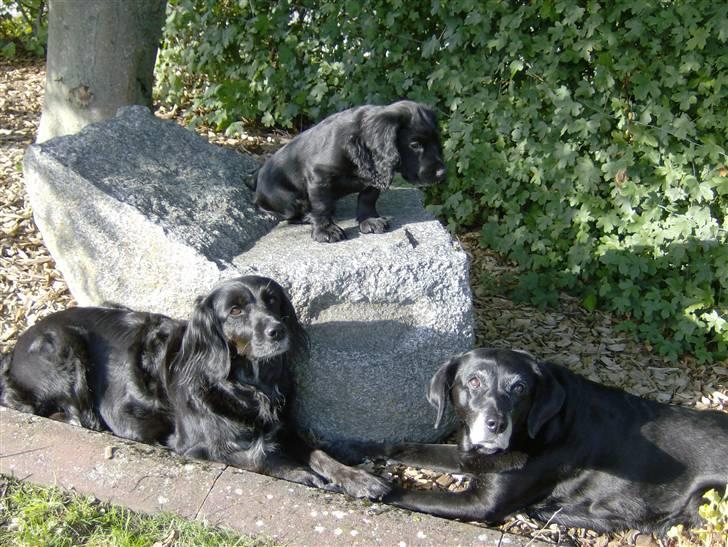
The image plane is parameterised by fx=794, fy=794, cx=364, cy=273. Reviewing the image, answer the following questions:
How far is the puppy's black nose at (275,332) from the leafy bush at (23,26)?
23.5 ft

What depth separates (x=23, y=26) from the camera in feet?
32.7

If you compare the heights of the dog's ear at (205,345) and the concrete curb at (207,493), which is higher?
the dog's ear at (205,345)

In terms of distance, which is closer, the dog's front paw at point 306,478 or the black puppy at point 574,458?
the black puppy at point 574,458

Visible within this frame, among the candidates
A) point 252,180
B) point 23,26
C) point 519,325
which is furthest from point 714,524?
point 23,26

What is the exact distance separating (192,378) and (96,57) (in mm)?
3323

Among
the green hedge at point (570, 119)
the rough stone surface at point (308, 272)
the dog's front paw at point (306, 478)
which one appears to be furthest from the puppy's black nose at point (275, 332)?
the green hedge at point (570, 119)

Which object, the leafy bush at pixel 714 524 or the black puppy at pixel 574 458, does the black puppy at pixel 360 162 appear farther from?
the leafy bush at pixel 714 524

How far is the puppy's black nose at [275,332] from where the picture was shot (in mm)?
3840

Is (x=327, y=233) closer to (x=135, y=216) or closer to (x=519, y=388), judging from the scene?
(x=135, y=216)

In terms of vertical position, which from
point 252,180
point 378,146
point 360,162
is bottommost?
point 252,180

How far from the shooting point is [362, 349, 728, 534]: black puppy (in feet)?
13.0

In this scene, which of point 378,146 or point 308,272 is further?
point 378,146

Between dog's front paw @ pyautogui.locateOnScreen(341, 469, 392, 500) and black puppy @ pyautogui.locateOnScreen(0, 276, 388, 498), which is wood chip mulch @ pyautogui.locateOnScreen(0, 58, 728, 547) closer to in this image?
dog's front paw @ pyautogui.locateOnScreen(341, 469, 392, 500)

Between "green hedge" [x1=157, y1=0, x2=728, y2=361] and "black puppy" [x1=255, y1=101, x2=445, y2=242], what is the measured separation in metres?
1.43
